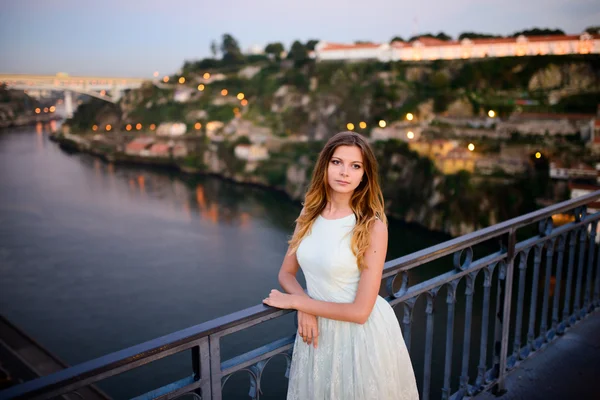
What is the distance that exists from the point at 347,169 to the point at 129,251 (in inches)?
1064

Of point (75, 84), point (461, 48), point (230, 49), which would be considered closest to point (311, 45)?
point (230, 49)

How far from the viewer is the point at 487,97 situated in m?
34.7

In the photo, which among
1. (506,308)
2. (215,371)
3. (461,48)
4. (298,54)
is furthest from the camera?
(298,54)

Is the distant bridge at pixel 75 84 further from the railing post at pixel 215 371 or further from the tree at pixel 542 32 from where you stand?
the railing post at pixel 215 371

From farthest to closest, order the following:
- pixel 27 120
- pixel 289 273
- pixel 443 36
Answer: pixel 27 120, pixel 443 36, pixel 289 273

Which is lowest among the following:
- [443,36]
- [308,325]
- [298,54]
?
[308,325]

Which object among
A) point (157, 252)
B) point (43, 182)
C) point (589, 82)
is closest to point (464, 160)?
point (589, 82)

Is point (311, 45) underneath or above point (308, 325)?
above

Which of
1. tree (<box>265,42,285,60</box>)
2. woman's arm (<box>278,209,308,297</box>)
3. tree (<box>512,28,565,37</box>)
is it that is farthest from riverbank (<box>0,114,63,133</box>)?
woman's arm (<box>278,209,308,297</box>)

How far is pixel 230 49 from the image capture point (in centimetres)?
7256

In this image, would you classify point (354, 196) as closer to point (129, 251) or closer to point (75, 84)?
point (129, 251)

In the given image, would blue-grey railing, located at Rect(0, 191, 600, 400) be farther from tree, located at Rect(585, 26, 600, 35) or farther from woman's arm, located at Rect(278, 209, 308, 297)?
tree, located at Rect(585, 26, 600, 35)

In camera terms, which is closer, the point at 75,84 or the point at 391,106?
the point at 391,106

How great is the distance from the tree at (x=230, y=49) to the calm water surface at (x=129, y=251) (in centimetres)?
3006
